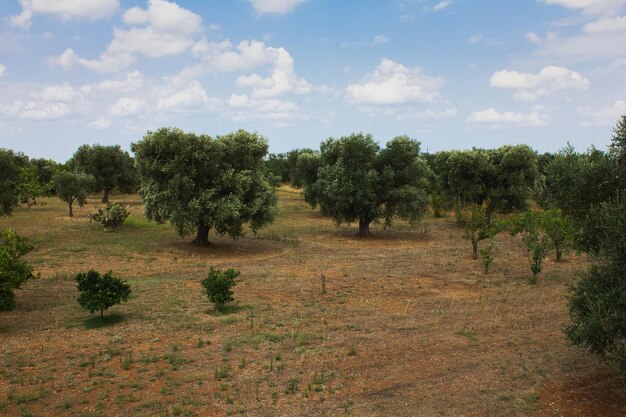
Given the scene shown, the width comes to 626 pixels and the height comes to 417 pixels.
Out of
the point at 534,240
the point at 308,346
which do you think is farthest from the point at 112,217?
the point at 534,240

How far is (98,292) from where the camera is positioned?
65.8 feet

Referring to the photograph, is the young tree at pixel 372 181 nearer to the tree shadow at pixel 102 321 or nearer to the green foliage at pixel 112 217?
the green foliage at pixel 112 217

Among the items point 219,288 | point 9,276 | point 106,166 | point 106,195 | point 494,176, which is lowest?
point 219,288

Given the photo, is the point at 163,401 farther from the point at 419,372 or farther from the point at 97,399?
the point at 419,372

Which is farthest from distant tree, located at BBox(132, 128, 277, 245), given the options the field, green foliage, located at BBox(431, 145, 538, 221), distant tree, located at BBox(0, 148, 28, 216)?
green foliage, located at BBox(431, 145, 538, 221)

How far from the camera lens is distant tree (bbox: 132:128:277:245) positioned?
35969 millimetres

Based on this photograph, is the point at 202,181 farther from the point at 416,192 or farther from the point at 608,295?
the point at 608,295

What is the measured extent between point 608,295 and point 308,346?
9.76 m

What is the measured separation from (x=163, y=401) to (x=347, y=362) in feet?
19.8

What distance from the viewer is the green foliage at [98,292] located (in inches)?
784

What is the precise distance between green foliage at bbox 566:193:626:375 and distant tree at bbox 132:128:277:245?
84.6ft

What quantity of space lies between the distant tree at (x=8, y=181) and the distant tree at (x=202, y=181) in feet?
36.7

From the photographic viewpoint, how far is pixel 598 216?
14.0m

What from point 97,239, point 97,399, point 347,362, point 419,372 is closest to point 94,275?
point 97,399
